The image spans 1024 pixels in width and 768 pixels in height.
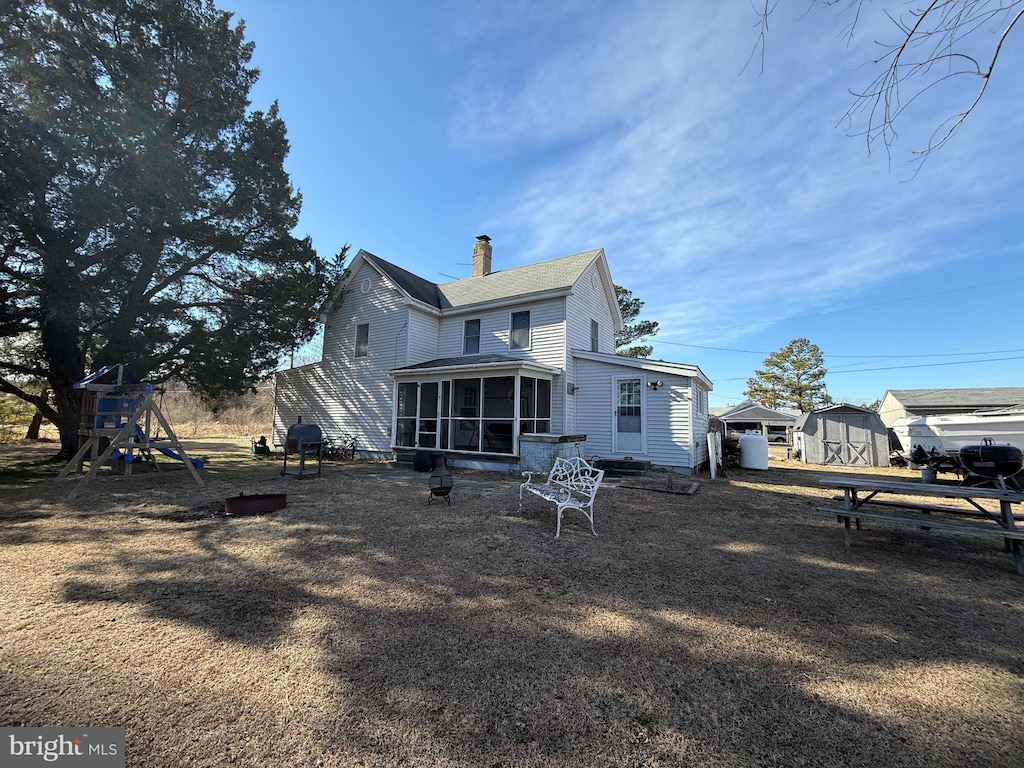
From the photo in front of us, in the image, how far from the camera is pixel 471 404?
16234 millimetres

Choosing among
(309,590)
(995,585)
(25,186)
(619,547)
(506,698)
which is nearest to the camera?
(506,698)

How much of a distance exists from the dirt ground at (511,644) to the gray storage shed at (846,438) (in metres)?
14.1

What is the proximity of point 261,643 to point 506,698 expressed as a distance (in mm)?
1784

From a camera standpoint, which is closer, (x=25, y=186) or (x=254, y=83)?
(x=25, y=186)

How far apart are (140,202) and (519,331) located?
11.0 meters

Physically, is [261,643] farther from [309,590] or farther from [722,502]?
[722,502]

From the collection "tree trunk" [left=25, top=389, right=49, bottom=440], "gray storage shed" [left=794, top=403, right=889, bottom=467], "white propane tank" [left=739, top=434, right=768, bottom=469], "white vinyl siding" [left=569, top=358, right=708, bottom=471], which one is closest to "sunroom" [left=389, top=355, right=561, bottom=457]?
"white vinyl siding" [left=569, top=358, right=708, bottom=471]

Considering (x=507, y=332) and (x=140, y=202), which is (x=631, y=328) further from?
(x=140, y=202)

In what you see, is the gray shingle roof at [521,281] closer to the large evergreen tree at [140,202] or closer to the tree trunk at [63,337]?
the large evergreen tree at [140,202]

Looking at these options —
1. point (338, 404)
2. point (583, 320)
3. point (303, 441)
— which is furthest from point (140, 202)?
point (583, 320)

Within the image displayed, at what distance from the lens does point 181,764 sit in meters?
1.79

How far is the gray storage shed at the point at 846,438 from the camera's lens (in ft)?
55.4

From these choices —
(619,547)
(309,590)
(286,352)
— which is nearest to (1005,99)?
(619,547)

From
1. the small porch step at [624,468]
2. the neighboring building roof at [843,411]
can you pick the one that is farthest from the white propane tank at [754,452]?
the neighboring building roof at [843,411]
